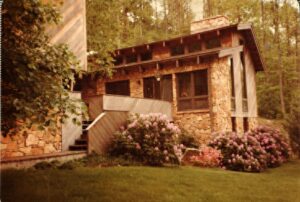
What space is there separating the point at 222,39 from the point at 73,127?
11.3 meters

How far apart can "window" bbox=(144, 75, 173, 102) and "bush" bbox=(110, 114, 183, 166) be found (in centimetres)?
771

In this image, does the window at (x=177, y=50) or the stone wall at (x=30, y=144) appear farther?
the window at (x=177, y=50)

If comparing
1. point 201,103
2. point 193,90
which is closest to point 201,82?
point 193,90

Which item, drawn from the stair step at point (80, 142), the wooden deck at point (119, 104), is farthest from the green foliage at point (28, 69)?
the wooden deck at point (119, 104)

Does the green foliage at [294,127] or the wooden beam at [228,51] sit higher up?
the wooden beam at [228,51]

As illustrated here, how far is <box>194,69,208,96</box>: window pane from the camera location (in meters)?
18.5

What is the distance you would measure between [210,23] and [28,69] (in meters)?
17.6

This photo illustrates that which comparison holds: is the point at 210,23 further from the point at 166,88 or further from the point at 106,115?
the point at 106,115

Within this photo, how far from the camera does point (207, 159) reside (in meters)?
13.8

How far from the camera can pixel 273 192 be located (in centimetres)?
872

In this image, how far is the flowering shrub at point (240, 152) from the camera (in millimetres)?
13727

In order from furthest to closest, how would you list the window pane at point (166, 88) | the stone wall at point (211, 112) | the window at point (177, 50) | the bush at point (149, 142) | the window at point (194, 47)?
the window at point (177, 50) → the window at point (194, 47) → the window pane at point (166, 88) → the stone wall at point (211, 112) → the bush at point (149, 142)

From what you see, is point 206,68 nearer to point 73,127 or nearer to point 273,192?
point 73,127

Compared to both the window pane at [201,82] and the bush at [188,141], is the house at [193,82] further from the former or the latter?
the bush at [188,141]
